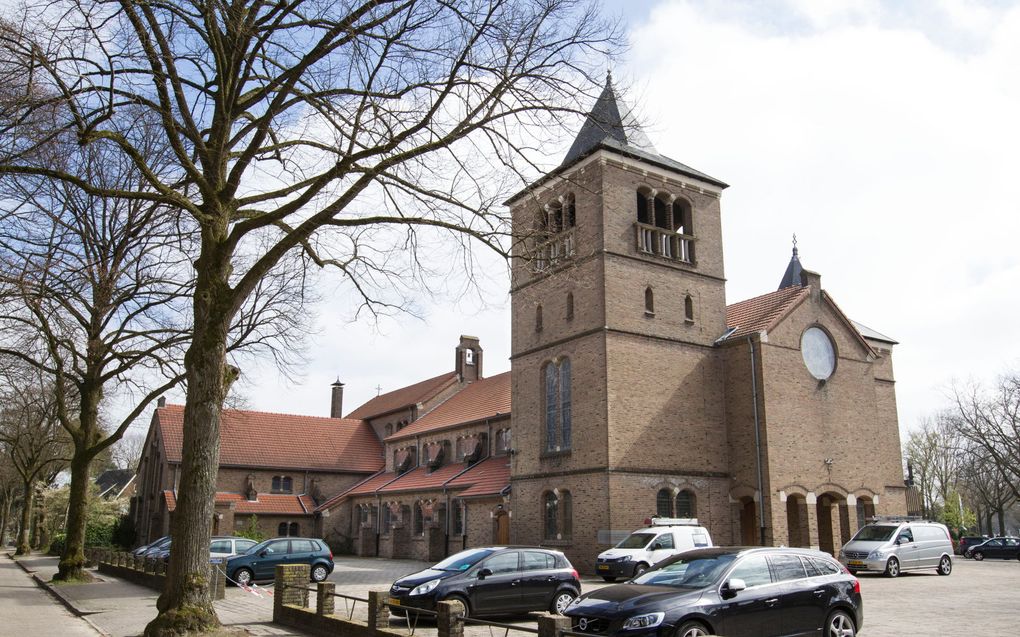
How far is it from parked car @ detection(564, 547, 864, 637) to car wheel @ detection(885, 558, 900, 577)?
15.5 m

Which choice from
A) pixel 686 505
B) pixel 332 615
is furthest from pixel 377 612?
pixel 686 505

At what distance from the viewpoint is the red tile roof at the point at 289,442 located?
4731 centimetres

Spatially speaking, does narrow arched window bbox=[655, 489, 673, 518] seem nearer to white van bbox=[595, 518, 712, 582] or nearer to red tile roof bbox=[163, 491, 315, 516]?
white van bbox=[595, 518, 712, 582]

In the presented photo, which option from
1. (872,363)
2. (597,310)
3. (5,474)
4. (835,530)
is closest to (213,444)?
(597,310)

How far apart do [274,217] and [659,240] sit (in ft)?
66.1

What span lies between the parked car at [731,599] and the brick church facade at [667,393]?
14.7m

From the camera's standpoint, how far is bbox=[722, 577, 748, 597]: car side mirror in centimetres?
1034

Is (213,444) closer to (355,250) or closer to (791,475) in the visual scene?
(355,250)

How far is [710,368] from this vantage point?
30.4 meters

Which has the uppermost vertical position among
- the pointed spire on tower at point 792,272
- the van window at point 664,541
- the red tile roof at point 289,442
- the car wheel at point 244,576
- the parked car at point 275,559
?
the pointed spire on tower at point 792,272

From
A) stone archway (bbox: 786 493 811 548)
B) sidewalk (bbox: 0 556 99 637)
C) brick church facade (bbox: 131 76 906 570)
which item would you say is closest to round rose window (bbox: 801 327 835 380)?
brick church facade (bbox: 131 76 906 570)

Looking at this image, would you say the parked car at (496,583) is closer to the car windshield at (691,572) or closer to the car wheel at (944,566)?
the car windshield at (691,572)

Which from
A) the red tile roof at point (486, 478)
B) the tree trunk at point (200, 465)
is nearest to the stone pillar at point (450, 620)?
the tree trunk at point (200, 465)

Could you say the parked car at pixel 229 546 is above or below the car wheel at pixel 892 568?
above
